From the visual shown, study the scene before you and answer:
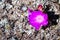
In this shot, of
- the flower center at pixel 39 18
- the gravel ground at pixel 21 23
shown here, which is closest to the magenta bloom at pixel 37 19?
the flower center at pixel 39 18

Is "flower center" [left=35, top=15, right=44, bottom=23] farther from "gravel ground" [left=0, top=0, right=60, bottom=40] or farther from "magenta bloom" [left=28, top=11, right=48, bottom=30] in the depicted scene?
"gravel ground" [left=0, top=0, right=60, bottom=40]

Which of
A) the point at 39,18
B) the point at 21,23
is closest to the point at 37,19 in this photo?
the point at 39,18

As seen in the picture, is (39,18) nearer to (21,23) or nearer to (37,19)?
(37,19)

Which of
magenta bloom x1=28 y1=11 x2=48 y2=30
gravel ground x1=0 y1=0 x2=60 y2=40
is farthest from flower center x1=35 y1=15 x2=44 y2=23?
gravel ground x1=0 y1=0 x2=60 y2=40

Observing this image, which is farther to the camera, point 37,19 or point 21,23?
point 21,23

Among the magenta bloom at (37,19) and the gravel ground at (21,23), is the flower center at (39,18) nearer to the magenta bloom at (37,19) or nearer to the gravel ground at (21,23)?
the magenta bloom at (37,19)

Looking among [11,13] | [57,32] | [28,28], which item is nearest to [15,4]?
[11,13]
